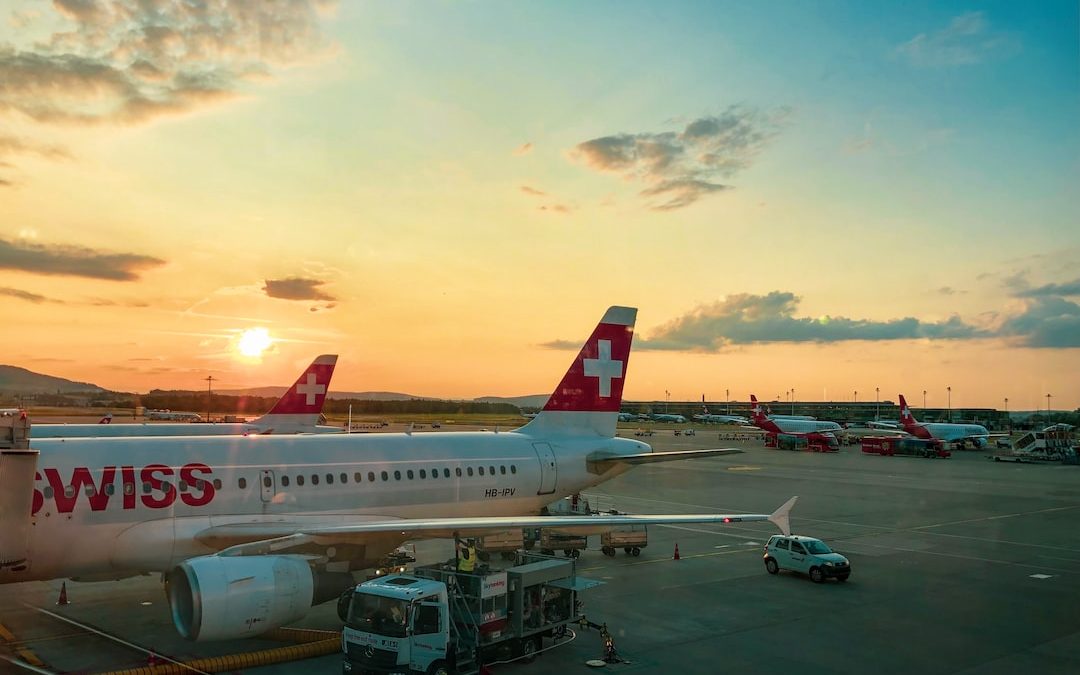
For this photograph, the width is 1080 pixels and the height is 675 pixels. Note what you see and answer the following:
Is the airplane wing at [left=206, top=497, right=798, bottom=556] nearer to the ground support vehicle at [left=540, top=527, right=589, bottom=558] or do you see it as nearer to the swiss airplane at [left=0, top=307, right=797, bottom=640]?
the swiss airplane at [left=0, top=307, right=797, bottom=640]

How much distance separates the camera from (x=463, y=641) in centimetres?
1725

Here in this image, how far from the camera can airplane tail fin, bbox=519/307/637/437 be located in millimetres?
32594

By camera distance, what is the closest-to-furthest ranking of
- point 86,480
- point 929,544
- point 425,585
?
point 425,585
point 86,480
point 929,544

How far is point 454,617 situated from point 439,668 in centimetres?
136

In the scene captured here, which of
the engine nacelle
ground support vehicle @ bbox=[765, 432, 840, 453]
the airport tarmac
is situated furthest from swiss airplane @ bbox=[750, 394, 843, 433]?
the engine nacelle

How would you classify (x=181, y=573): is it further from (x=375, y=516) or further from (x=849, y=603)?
(x=849, y=603)

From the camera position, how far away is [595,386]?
33.2m

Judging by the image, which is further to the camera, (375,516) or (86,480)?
(375,516)

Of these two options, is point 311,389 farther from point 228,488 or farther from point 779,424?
point 779,424

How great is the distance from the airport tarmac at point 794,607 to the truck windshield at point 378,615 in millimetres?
2404

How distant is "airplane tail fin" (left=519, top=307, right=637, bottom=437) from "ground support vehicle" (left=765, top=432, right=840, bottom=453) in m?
72.8

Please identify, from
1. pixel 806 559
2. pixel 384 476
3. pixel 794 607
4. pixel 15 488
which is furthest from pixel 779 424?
pixel 15 488

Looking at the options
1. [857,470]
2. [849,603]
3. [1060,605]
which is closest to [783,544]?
[849,603]

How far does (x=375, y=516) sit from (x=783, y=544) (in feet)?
49.8
